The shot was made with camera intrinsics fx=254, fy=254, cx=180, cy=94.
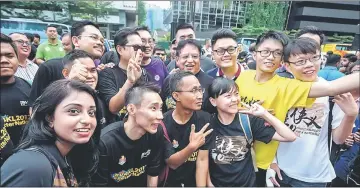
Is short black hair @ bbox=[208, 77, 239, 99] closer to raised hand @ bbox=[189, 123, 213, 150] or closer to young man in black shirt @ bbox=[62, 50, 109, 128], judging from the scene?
raised hand @ bbox=[189, 123, 213, 150]

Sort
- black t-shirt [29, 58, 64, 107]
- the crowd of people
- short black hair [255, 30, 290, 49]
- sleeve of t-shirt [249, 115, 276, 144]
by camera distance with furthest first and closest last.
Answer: black t-shirt [29, 58, 64, 107], short black hair [255, 30, 290, 49], sleeve of t-shirt [249, 115, 276, 144], the crowd of people

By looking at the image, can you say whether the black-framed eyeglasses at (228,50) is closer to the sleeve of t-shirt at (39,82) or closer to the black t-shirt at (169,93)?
the black t-shirt at (169,93)

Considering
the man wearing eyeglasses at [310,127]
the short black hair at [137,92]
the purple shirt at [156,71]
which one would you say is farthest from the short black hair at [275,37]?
the purple shirt at [156,71]

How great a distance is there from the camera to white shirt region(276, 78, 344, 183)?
6.81 ft

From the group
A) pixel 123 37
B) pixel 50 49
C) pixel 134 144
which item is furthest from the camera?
pixel 50 49

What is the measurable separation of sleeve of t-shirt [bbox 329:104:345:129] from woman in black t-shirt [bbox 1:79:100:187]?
1877 millimetres

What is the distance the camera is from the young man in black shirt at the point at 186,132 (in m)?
2.15

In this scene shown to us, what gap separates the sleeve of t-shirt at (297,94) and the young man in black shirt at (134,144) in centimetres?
102

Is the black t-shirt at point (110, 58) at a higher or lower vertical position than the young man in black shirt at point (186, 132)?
higher

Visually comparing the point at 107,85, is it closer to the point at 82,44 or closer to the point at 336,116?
the point at 82,44

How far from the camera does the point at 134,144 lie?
1940mm

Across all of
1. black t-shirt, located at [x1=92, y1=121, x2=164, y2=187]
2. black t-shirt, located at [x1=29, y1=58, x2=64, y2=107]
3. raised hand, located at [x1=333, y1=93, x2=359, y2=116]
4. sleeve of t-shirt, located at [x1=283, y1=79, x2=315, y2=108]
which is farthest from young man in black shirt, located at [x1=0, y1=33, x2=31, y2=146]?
raised hand, located at [x1=333, y1=93, x2=359, y2=116]

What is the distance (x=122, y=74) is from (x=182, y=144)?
947 mm

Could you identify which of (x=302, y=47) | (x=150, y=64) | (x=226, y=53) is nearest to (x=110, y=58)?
(x=150, y=64)
